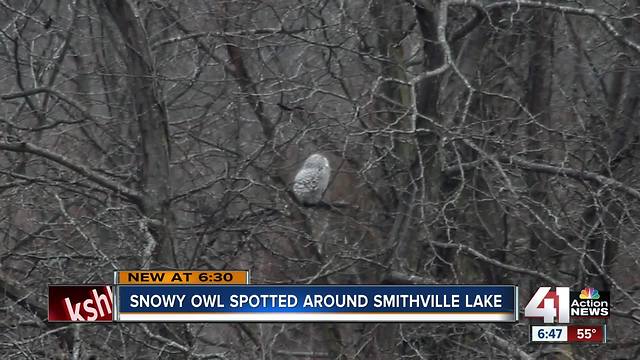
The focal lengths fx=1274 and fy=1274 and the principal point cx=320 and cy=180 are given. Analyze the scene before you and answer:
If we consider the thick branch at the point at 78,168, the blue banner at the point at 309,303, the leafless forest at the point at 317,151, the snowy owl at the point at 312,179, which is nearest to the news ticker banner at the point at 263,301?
the blue banner at the point at 309,303

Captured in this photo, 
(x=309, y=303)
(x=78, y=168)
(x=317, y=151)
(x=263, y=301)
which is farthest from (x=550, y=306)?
(x=78, y=168)

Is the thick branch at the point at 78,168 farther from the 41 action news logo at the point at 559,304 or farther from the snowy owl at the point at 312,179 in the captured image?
the 41 action news logo at the point at 559,304

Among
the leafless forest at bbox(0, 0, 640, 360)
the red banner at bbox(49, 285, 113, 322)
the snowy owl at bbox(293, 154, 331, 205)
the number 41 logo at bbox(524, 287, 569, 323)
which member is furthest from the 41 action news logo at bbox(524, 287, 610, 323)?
the red banner at bbox(49, 285, 113, 322)

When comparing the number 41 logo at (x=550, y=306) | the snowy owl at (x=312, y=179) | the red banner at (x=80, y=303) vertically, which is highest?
the snowy owl at (x=312, y=179)

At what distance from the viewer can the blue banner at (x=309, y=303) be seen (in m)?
7.41

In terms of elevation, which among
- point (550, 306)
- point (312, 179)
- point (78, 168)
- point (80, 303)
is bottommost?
point (80, 303)

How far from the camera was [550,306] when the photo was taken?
8.02m

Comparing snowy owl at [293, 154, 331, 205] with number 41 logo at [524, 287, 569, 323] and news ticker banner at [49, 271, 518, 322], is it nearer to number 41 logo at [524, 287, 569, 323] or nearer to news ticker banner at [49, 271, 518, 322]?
news ticker banner at [49, 271, 518, 322]

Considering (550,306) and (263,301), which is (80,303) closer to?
(263,301)

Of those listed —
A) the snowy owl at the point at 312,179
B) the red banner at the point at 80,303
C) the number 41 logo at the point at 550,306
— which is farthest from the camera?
the snowy owl at the point at 312,179

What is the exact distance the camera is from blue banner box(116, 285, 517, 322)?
24.3 ft

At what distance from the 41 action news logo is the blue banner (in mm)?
376

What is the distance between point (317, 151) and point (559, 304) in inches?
80.3

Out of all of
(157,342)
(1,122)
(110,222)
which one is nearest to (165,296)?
(157,342)
